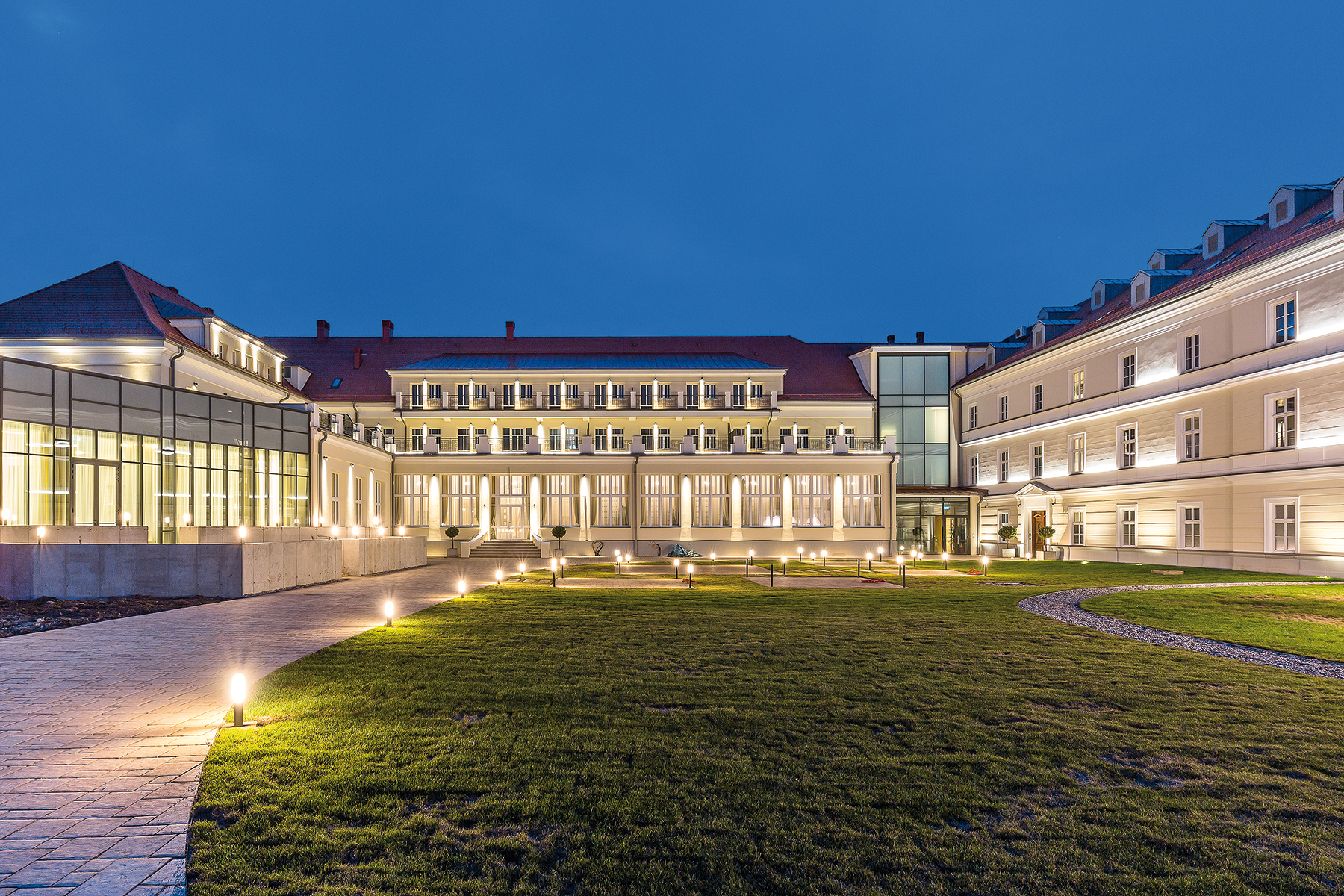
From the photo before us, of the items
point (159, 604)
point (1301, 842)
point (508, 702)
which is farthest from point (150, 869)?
point (159, 604)

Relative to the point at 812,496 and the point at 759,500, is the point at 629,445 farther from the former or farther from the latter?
the point at 812,496

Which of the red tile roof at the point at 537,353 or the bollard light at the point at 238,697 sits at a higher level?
the red tile roof at the point at 537,353

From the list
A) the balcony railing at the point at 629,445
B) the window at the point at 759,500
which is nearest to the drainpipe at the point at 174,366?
the balcony railing at the point at 629,445

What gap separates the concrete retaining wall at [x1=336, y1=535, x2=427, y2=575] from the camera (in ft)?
81.3

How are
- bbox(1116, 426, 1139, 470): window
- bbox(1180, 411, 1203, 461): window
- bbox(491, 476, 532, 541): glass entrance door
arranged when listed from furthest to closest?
1. bbox(491, 476, 532, 541): glass entrance door
2. bbox(1116, 426, 1139, 470): window
3. bbox(1180, 411, 1203, 461): window

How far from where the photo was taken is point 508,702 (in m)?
7.68

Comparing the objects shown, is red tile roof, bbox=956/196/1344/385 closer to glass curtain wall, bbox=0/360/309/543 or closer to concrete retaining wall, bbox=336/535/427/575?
concrete retaining wall, bbox=336/535/427/575

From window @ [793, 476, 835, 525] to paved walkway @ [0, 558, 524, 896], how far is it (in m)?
29.7

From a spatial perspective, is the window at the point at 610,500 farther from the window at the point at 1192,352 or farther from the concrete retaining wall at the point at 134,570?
the window at the point at 1192,352

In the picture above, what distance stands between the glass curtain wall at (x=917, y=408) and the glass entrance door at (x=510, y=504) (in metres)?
23.9

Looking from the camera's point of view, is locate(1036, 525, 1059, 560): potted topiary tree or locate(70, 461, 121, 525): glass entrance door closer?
locate(70, 461, 121, 525): glass entrance door

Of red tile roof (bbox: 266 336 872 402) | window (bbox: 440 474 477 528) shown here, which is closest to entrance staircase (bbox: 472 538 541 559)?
window (bbox: 440 474 477 528)

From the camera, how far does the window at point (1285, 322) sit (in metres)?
25.2

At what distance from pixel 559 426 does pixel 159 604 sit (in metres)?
30.4
